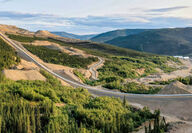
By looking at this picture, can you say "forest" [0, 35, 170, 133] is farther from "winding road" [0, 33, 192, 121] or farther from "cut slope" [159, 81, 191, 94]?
"cut slope" [159, 81, 191, 94]

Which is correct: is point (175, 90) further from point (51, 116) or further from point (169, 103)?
point (51, 116)

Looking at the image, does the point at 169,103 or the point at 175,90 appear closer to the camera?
the point at 169,103

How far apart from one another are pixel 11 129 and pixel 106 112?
8.62m

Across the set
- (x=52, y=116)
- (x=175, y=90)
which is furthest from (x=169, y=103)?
(x=52, y=116)

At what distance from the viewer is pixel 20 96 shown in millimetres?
19172

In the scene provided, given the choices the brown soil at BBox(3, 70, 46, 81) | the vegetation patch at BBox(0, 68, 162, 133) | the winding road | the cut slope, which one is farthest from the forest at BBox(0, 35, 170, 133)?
the cut slope

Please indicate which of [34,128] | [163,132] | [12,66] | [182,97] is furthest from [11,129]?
[12,66]

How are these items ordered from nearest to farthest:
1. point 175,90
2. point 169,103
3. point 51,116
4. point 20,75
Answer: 1. point 51,116
2. point 169,103
3. point 20,75
4. point 175,90

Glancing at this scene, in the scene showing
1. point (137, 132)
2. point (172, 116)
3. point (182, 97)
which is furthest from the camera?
point (182, 97)

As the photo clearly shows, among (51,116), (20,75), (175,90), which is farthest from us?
(175,90)

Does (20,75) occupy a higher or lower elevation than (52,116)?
higher

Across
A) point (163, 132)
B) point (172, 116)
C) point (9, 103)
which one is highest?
point (9, 103)

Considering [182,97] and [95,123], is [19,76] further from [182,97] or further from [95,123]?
[182,97]

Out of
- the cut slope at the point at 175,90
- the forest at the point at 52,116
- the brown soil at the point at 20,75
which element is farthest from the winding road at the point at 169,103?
the brown soil at the point at 20,75
